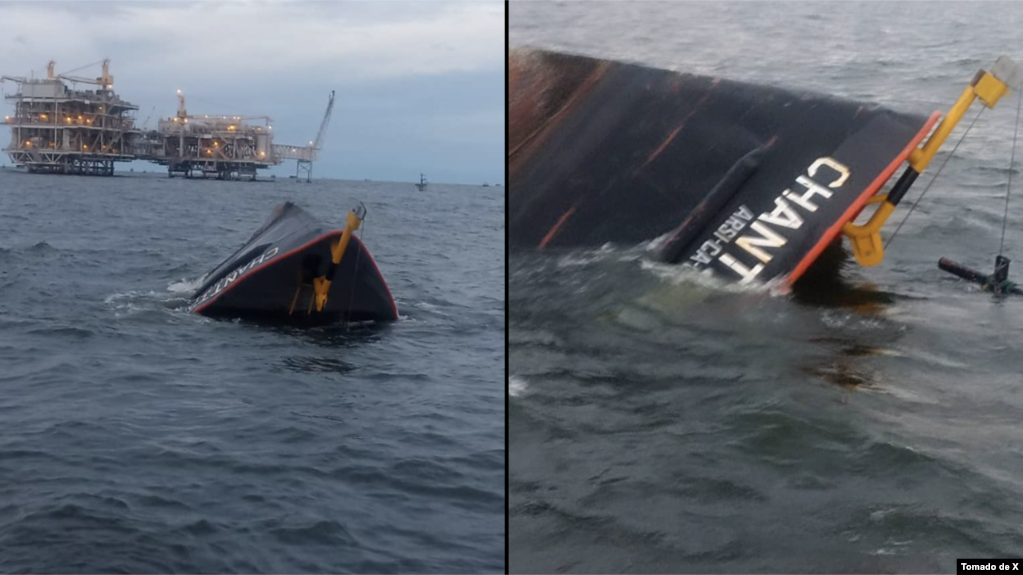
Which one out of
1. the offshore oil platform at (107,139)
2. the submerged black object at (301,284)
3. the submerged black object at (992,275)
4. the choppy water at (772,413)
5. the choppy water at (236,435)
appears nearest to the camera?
the choppy water at (772,413)

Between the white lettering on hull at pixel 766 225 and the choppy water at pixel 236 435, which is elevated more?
the white lettering on hull at pixel 766 225

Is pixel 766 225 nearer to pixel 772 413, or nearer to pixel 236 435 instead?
pixel 772 413

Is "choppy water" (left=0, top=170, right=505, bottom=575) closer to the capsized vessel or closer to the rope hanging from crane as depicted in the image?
the capsized vessel

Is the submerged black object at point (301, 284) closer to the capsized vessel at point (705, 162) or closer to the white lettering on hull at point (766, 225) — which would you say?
the capsized vessel at point (705, 162)

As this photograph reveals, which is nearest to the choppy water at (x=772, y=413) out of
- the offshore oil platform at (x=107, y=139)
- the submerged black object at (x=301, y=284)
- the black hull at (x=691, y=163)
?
the black hull at (x=691, y=163)

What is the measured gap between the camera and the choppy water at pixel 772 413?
6.64m

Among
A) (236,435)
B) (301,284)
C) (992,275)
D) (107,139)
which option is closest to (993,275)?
(992,275)

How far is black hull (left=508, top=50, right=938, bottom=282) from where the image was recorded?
29.6 feet

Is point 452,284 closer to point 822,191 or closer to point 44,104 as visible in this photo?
point 822,191

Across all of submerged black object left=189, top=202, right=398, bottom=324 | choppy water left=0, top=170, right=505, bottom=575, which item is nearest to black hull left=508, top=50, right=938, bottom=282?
choppy water left=0, top=170, right=505, bottom=575

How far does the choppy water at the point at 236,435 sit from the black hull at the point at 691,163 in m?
2.83

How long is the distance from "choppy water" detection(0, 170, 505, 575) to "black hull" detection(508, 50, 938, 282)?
2.83 m

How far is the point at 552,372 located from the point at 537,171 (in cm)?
353

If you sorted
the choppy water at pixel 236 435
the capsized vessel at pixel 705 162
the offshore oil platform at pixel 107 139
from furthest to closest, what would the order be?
1. the offshore oil platform at pixel 107 139
2. the capsized vessel at pixel 705 162
3. the choppy water at pixel 236 435
